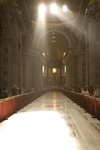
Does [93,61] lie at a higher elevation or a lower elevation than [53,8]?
lower

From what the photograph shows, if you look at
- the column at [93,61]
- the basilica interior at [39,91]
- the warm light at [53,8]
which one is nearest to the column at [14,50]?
the basilica interior at [39,91]

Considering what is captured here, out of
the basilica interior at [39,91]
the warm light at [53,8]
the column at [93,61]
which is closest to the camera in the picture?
the basilica interior at [39,91]

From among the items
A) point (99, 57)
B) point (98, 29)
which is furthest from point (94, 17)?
point (99, 57)

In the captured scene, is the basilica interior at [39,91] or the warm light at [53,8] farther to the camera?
the warm light at [53,8]

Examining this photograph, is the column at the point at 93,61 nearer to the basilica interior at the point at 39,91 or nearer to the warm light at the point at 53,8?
the basilica interior at the point at 39,91

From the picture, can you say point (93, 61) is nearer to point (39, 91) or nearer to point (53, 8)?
A: point (39, 91)

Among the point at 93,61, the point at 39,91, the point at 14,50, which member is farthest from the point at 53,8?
the point at 93,61

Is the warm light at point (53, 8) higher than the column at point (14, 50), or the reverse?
the warm light at point (53, 8)

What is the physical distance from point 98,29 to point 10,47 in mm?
7632

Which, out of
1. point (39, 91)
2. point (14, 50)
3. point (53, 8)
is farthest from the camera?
point (53, 8)

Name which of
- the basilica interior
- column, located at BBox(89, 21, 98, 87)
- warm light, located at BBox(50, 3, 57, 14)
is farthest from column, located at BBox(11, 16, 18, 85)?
warm light, located at BBox(50, 3, 57, 14)

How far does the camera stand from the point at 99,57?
17.7m

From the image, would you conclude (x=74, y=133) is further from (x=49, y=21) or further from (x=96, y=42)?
(x=49, y=21)

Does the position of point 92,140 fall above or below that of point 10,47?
below
